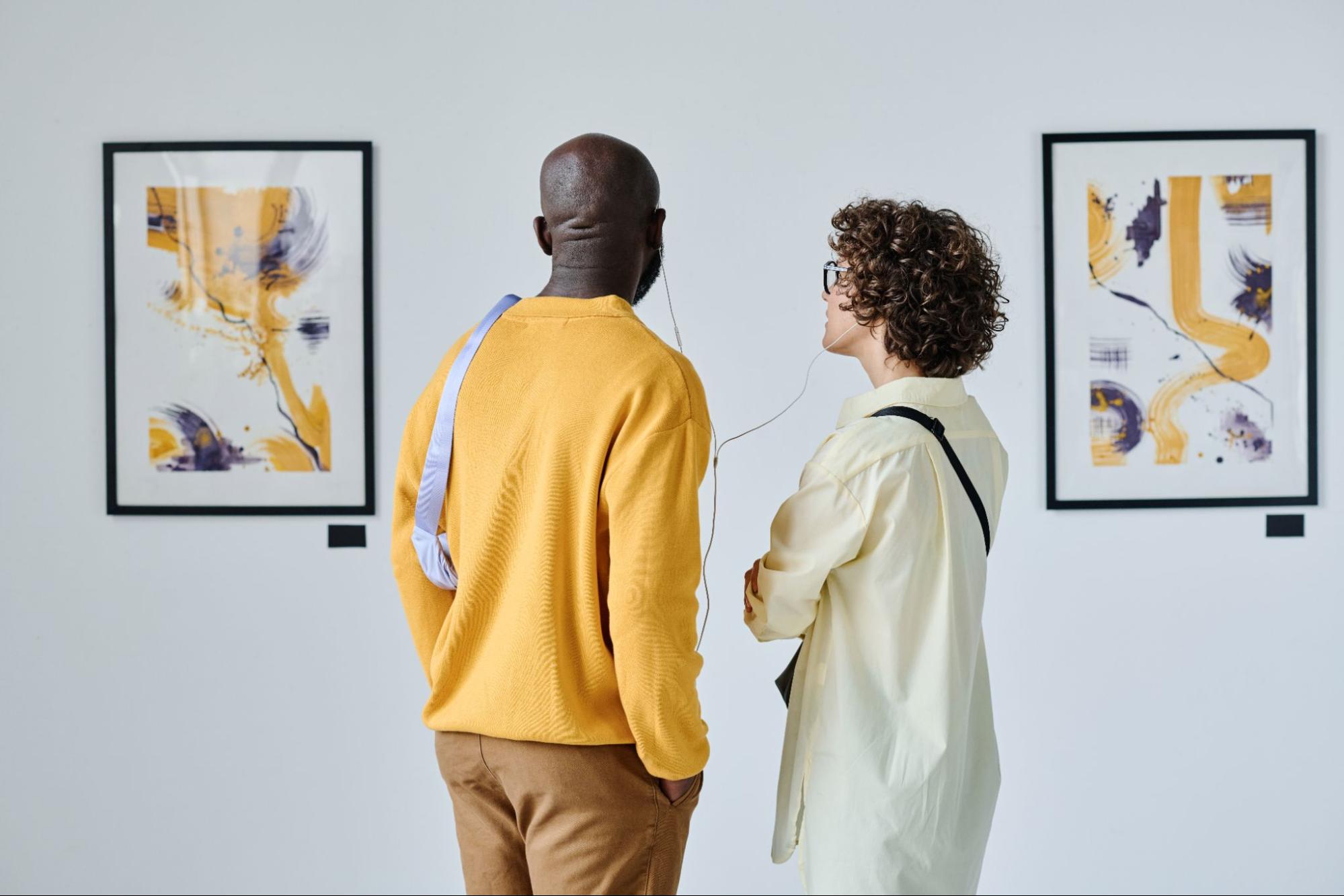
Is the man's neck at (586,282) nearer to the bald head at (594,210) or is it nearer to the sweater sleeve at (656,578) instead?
the bald head at (594,210)

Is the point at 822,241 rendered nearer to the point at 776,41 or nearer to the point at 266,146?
the point at 776,41

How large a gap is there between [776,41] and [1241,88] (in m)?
1.18

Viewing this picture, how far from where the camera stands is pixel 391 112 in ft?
8.40

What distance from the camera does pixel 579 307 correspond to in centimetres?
127

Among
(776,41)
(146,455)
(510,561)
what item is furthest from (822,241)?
(146,455)

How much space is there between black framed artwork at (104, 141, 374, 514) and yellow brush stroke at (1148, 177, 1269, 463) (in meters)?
1.99

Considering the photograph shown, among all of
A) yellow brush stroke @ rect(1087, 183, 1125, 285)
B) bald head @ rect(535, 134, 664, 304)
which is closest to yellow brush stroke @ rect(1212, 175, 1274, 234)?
yellow brush stroke @ rect(1087, 183, 1125, 285)

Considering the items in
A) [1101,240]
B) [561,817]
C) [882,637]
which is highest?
[1101,240]

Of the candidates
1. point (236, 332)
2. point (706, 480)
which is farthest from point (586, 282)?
point (236, 332)

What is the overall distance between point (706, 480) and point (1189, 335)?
127 centimetres

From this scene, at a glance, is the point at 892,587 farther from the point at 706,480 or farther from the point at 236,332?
the point at 236,332

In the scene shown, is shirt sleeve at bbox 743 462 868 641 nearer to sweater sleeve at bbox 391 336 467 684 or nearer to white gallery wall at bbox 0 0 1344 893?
sweater sleeve at bbox 391 336 467 684

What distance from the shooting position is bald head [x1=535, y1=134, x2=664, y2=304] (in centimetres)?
130

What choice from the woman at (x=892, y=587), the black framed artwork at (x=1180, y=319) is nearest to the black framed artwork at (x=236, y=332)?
the woman at (x=892, y=587)
